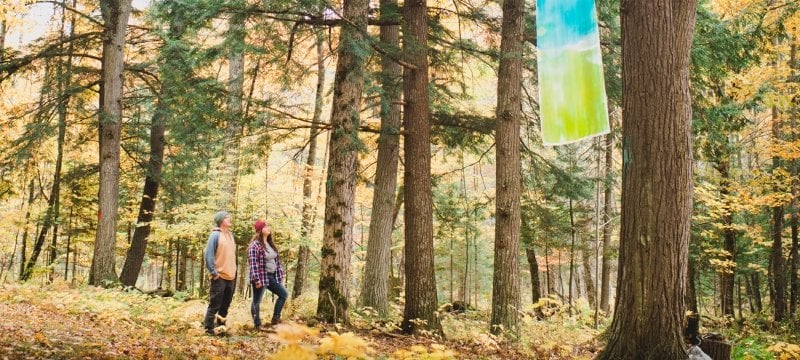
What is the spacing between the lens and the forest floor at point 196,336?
14.3ft

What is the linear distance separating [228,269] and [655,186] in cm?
544

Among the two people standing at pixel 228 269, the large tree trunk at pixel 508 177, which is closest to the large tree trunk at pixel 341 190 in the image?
the two people standing at pixel 228 269

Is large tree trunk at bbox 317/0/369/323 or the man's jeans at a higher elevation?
large tree trunk at bbox 317/0/369/323

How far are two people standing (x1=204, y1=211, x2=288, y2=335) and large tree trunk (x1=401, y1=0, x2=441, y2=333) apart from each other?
6.86ft

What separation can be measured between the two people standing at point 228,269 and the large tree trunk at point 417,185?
6.86 ft

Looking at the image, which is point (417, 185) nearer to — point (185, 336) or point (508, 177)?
point (508, 177)

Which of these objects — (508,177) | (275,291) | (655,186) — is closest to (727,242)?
(508,177)

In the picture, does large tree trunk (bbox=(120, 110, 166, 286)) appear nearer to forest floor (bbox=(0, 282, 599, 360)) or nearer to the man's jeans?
forest floor (bbox=(0, 282, 599, 360))

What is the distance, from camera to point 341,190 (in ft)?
26.1

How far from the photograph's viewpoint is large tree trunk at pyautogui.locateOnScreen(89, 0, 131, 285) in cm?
1195

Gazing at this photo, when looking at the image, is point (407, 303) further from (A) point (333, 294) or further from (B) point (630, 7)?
(B) point (630, 7)

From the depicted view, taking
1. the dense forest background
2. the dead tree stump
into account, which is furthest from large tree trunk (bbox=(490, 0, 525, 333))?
the dead tree stump

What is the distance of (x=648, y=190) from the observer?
476cm

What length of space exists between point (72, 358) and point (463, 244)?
24901mm
